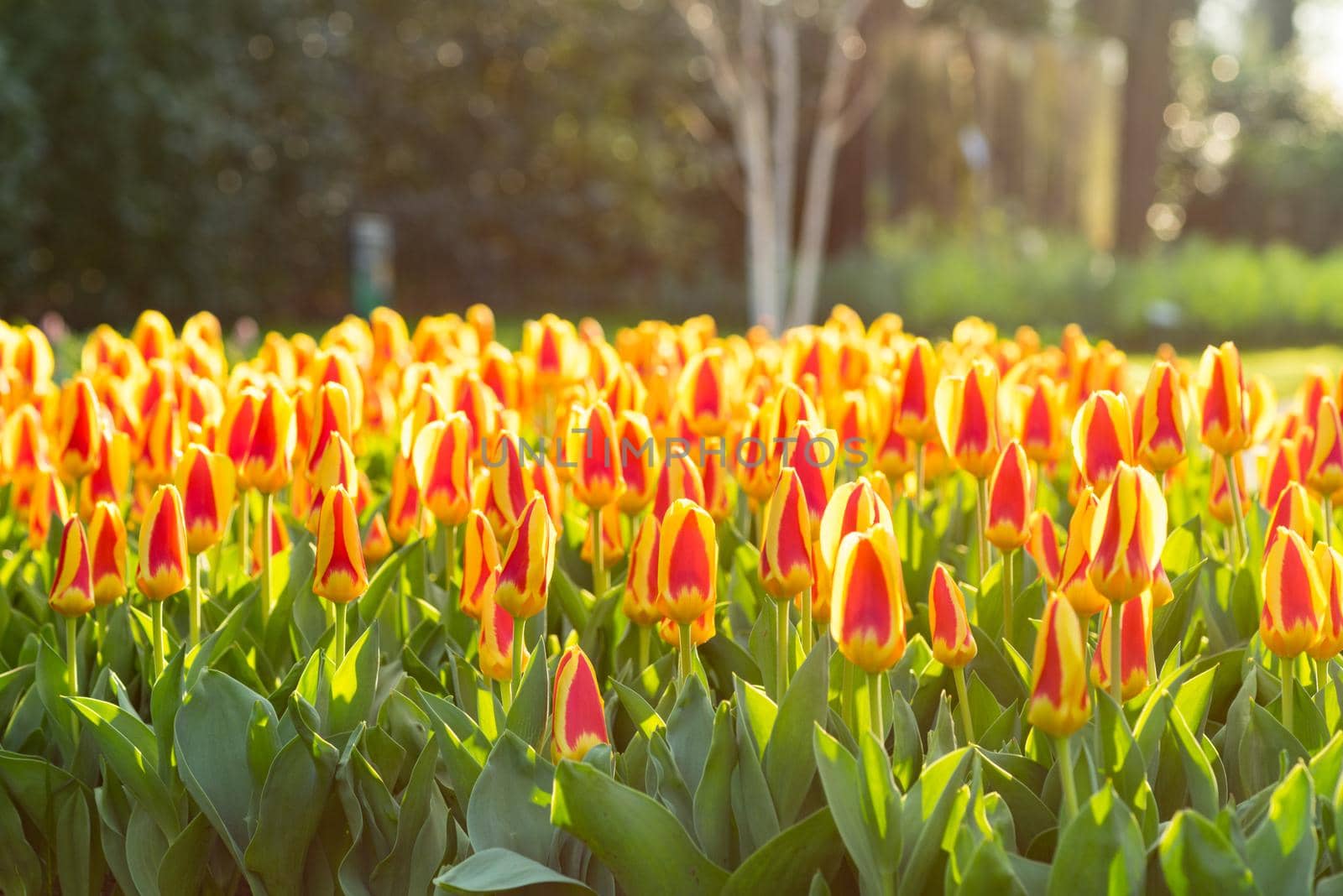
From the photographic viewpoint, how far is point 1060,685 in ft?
4.50

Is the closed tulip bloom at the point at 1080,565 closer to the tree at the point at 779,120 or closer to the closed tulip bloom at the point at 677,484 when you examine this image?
the closed tulip bloom at the point at 677,484

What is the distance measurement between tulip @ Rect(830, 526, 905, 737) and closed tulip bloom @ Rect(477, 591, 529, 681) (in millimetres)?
442

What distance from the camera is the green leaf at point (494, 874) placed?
1415mm

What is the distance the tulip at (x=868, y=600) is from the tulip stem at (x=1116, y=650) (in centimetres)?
27

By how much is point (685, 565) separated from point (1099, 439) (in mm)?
628

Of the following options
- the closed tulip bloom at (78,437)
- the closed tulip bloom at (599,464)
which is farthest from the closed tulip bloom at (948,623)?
the closed tulip bloom at (78,437)

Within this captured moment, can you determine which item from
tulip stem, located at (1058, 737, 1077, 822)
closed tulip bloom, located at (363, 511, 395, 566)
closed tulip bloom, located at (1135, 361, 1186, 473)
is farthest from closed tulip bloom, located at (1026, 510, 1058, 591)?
closed tulip bloom, located at (363, 511, 395, 566)

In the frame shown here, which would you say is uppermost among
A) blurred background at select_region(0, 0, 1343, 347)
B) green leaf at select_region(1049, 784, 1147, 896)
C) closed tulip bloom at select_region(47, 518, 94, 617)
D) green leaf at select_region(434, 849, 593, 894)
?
blurred background at select_region(0, 0, 1343, 347)

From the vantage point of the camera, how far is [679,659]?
1.82m

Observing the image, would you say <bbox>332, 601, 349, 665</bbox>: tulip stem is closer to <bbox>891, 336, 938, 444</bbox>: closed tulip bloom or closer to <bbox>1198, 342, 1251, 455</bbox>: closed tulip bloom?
<bbox>891, 336, 938, 444</bbox>: closed tulip bloom

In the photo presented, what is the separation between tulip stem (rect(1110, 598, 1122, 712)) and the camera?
5.09ft

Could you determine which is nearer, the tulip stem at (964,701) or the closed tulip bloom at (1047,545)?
the tulip stem at (964,701)

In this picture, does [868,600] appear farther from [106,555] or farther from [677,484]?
[106,555]

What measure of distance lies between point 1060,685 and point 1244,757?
393mm
